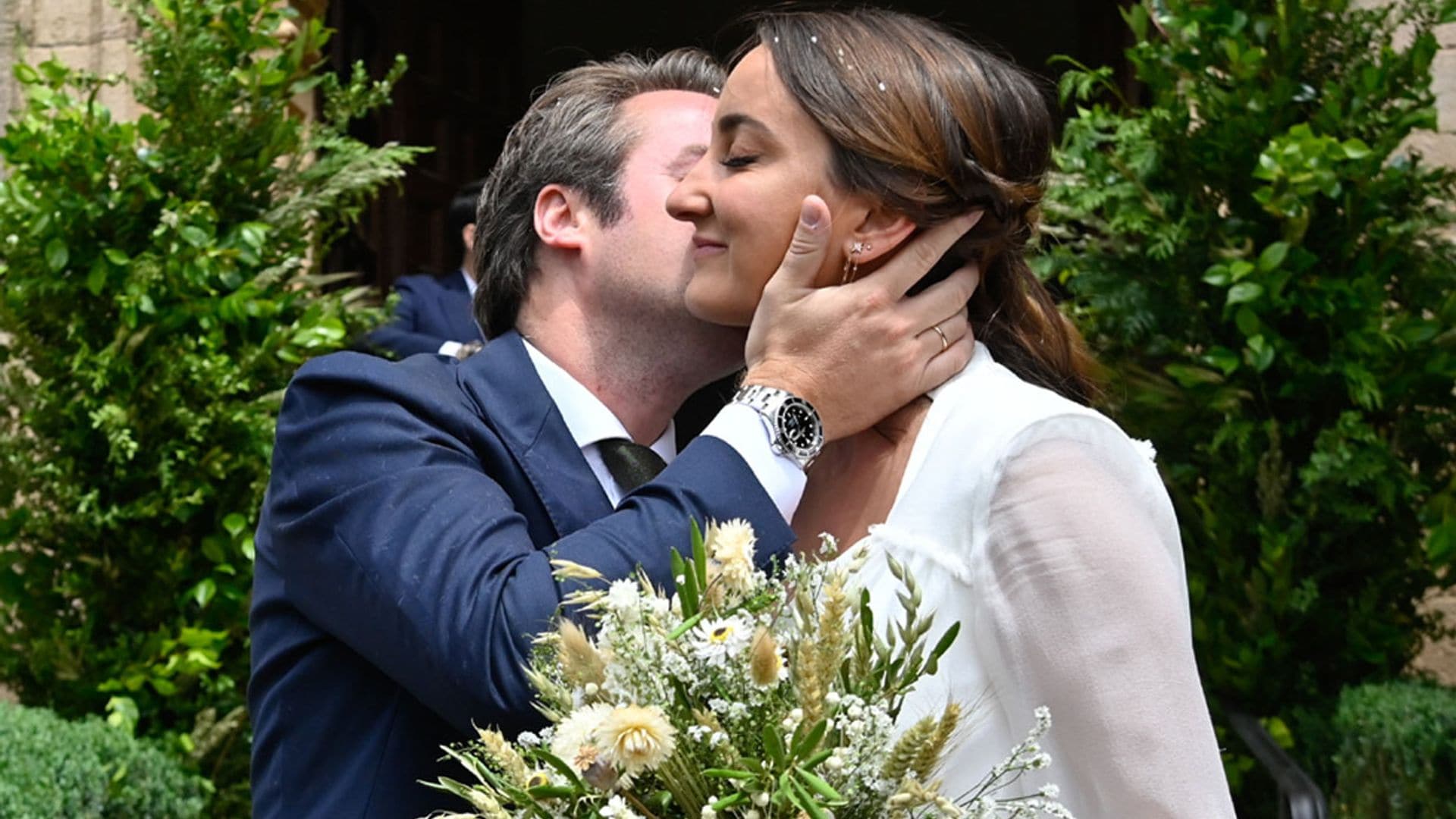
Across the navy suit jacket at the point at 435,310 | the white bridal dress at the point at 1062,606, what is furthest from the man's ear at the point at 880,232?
the navy suit jacket at the point at 435,310

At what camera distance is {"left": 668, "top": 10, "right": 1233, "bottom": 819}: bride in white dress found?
5.20 feet

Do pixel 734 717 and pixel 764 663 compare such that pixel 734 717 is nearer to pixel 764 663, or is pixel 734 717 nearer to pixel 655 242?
pixel 764 663

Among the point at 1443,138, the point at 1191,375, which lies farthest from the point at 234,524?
the point at 1443,138

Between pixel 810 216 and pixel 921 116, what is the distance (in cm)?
15

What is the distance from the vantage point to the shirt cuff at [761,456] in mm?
1938

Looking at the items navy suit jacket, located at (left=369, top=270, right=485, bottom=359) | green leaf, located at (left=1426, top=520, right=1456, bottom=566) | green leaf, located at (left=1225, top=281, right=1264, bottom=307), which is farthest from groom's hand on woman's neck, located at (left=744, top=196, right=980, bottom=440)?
navy suit jacket, located at (left=369, top=270, right=485, bottom=359)

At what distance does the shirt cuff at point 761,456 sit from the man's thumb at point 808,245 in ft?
0.51

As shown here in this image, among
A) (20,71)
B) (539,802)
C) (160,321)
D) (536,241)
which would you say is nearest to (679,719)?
(539,802)

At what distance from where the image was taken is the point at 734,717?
4.43 feet

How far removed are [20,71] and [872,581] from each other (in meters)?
3.32

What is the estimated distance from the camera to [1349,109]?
13.0 feet

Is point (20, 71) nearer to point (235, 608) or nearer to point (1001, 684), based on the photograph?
point (235, 608)

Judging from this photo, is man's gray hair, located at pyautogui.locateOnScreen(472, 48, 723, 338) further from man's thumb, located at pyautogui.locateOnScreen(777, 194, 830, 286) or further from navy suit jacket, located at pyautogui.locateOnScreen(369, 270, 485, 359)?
navy suit jacket, located at pyautogui.locateOnScreen(369, 270, 485, 359)

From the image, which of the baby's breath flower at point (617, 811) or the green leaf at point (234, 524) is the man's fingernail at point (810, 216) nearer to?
the baby's breath flower at point (617, 811)
